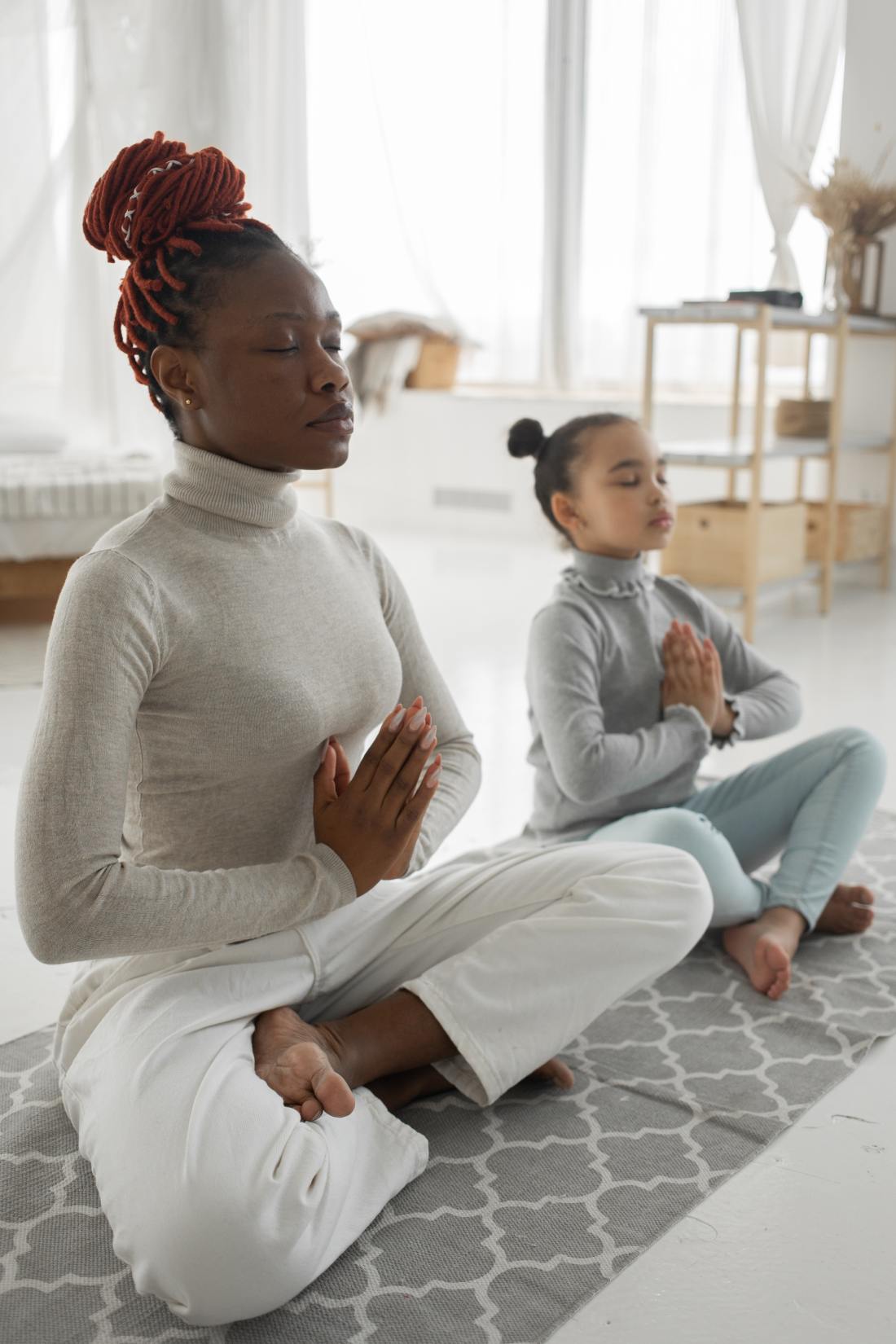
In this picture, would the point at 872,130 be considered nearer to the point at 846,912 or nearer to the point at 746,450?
the point at 746,450

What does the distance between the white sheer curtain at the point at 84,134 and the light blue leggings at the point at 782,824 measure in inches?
130

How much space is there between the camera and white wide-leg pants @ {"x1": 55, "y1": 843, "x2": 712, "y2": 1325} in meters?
1.01

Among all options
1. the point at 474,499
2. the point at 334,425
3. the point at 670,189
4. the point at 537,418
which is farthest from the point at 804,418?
the point at 334,425

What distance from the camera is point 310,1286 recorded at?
1083mm

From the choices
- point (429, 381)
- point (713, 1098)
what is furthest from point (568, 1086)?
point (429, 381)

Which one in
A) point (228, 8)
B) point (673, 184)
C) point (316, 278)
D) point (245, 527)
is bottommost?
point (245, 527)

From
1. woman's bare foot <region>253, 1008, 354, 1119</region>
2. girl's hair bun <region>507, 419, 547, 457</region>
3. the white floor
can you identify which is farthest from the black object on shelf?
woman's bare foot <region>253, 1008, 354, 1119</region>

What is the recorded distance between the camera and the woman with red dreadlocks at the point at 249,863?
104 cm

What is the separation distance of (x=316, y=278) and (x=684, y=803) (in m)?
0.94

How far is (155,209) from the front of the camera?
116cm

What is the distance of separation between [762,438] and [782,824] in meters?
1.90

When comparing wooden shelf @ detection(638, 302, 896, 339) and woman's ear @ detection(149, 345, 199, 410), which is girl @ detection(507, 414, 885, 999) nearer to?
woman's ear @ detection(149, 345, 199, 410)

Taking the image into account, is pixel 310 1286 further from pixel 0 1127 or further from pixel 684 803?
pixel 684 803

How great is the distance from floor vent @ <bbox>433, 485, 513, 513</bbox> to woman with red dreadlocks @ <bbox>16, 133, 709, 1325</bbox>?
4394 millimetres
